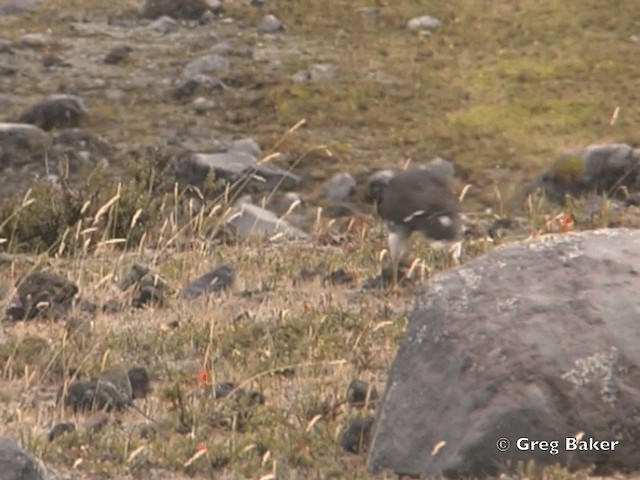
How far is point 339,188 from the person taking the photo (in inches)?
640

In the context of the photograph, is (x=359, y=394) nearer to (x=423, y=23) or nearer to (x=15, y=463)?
(x=15, y=463)

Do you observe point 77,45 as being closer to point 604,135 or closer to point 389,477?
point 604,135

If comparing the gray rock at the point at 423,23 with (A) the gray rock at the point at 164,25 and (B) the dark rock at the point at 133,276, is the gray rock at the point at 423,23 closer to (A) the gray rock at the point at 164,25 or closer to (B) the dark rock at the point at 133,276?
(A) the gray rock at the point at 164,25

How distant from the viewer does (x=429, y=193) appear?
11086 millimetres

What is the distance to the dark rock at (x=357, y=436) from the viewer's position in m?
7.03

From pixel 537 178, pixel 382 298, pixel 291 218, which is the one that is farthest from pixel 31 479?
pixel 537 178

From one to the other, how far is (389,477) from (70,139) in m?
11.1

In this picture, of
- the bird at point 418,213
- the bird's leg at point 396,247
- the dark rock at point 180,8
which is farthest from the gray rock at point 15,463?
the dark rock at point 180,8

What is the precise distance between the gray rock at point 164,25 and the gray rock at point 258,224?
7.88m

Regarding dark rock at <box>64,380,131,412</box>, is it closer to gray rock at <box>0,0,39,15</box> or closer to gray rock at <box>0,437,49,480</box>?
gray rock at <box>0,437,49,480</box>

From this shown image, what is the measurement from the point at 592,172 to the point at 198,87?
521cm

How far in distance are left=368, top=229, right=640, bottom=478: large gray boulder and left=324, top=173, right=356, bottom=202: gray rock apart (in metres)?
9.16

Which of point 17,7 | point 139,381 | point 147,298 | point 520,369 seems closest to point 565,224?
point 147,298

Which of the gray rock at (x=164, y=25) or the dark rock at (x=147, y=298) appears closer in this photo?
the dark rock at (x=147, y=298)
